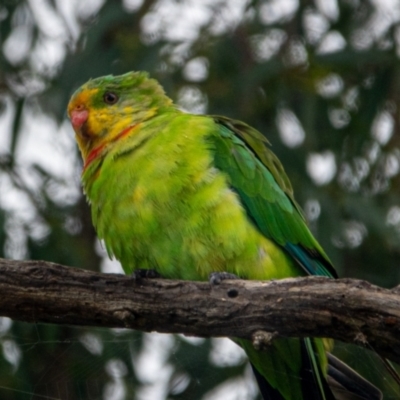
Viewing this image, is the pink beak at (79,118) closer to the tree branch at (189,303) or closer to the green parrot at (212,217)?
the green parrot at (212,217)

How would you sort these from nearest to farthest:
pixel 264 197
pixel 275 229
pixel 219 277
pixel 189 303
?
1. pixel 189 303
2. pixel 219 277
3. pixel 275 229
4. pixel 264 197

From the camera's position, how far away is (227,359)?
529cm

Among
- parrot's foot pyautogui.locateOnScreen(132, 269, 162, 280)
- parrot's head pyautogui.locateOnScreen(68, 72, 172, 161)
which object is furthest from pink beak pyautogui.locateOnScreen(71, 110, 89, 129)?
parrot's foot pyautogui.locateOnScreen(132, 269, 162, 280)

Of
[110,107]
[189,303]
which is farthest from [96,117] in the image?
[189,303]

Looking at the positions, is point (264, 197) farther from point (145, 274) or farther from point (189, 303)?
point (189, 303)

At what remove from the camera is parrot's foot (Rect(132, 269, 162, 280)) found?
137 inches

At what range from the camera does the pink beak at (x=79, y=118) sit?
177 inches

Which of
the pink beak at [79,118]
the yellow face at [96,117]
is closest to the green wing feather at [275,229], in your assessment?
the yellow face at [96,117]

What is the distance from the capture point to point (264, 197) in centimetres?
410

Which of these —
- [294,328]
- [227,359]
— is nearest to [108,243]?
[294,328]

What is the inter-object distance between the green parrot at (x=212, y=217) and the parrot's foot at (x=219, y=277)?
16 mm

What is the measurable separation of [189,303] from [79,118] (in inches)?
60.6

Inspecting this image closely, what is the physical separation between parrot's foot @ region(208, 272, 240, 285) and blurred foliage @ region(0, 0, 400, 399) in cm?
223

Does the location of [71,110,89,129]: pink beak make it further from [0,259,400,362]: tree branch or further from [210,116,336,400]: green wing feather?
[0,259,400,362]: tree branch
